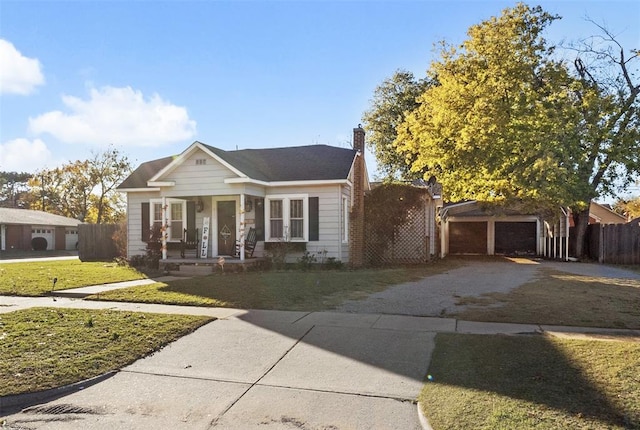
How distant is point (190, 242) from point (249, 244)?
2.41 meters

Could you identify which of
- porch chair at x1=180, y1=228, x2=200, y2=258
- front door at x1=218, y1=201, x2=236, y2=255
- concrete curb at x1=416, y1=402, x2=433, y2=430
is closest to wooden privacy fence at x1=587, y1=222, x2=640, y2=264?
front door at x1=218, y1=201, x2=236, y2=255

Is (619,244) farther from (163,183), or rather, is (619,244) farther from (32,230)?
(32,230)

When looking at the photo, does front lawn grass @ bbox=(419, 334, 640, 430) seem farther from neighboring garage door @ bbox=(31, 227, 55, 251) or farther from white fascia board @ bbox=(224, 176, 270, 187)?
neighboring garage door @ bbox=(31, 227, 55, 251)

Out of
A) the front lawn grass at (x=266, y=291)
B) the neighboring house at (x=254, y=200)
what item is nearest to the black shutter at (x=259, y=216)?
the neighboring house at (x=254, y=200)

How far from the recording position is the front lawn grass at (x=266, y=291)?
8789 mm

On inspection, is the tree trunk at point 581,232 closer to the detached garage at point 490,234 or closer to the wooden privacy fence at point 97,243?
the detached garage at point 490,234

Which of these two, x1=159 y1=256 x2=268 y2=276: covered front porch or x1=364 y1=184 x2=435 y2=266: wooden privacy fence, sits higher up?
x1=364 y1=184 x2=435 y2=266: wooden privacy fence

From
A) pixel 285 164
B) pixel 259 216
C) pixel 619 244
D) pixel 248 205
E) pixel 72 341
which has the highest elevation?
pixel 285 164

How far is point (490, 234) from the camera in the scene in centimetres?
2714

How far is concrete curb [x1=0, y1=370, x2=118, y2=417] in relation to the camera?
4383mm

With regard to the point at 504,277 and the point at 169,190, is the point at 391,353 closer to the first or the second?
the point at 504,277

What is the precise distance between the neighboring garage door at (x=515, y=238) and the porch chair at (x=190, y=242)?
18465 mm

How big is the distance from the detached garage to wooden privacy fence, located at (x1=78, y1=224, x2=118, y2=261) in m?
18.3

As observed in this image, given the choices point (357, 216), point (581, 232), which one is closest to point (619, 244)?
point (581, 232)
